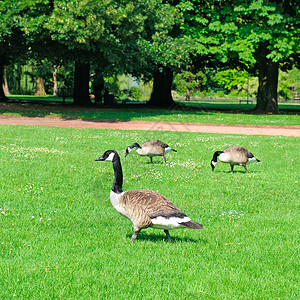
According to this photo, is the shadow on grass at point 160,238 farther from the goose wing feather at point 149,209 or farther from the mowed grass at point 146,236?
the goose wing feather at point 149,209

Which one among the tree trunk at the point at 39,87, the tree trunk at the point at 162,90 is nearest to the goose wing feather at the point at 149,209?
the tree trunk at the point at 162,90

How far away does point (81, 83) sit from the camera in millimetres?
41156

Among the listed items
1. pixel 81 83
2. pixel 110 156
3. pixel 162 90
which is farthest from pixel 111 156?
pixel 162 90

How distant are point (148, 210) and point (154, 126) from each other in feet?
69.1

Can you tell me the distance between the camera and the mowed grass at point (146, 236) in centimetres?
531

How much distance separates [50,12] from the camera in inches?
1120

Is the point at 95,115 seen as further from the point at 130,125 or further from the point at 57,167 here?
the point at 57,167

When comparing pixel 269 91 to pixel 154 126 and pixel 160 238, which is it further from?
pixel 160 238

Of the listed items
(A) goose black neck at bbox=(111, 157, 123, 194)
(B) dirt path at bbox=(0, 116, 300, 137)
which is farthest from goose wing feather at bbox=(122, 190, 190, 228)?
(B) dirt path at bbox=(0, 116, 300, 137)

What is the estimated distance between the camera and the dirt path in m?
26.0

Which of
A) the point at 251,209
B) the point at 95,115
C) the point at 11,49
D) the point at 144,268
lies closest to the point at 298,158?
the point at 251,209

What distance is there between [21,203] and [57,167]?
11.9 feet

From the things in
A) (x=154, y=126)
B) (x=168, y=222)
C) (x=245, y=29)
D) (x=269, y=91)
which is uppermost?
(x=245, y=29)

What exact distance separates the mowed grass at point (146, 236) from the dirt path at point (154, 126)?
12707 mm
